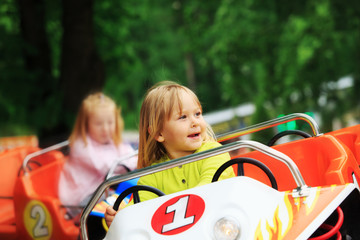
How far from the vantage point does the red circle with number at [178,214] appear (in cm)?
239

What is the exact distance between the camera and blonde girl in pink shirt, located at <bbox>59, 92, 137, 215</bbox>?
514 centimetres

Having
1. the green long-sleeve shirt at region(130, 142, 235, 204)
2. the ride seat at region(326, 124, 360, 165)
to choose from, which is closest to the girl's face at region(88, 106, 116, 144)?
the green long-sleeve shirt at region(130, 142, 235, 204)

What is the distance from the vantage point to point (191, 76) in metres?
29.2

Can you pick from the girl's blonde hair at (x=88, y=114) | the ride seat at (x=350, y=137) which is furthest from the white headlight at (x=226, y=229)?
the girl's blonde hair at (x=88, y=114)

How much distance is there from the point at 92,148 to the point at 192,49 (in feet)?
38.8

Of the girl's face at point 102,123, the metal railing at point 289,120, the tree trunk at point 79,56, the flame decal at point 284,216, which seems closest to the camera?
the flame decal at point 284,216

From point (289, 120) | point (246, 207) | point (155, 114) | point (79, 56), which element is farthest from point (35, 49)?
point (246, 207)

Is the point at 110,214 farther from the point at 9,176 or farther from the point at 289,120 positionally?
the point at 9,176

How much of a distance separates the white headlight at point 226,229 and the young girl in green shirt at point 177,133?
1.66ft

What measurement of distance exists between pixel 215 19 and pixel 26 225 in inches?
477

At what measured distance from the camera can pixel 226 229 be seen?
2281 mm

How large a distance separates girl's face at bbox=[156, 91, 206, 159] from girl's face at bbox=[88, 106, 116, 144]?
223 cm

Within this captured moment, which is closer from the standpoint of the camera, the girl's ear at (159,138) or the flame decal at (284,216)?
the flame decal at (284,216)

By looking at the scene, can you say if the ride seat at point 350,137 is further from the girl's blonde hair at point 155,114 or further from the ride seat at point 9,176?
the ride seat at point 9,176
